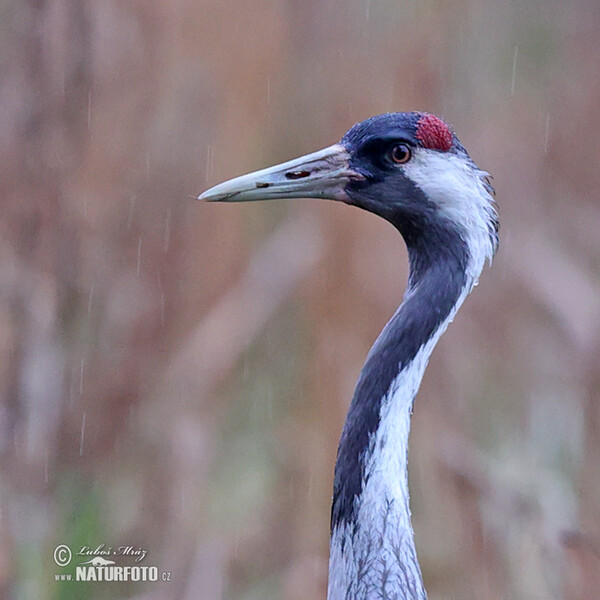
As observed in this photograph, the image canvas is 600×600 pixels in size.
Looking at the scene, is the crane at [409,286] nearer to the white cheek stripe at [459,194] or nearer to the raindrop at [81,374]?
the white cheek stripe at [459,194]

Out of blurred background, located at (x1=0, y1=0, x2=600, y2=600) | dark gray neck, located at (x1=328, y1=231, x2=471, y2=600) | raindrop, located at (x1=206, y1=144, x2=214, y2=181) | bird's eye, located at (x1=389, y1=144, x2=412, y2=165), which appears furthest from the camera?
raindrop, located at (x1=206, y1=144, x2=214, y2=181)

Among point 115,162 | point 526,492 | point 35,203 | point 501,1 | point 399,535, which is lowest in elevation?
point 399,535

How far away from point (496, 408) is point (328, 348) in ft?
→ 2.25

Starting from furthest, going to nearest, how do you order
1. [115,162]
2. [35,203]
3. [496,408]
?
[496,408], [115,162], [35,203]

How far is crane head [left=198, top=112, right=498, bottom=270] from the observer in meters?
1.88

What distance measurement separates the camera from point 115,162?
3.23 metres

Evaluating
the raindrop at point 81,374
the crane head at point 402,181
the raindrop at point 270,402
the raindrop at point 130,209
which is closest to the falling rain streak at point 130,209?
the raindrop at point 130,209

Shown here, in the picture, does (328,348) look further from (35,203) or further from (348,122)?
(35,203)

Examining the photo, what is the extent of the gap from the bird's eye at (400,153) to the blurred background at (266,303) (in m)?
1.30

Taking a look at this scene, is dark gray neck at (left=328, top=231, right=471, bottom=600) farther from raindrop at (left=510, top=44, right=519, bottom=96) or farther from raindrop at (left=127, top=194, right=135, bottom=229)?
raindrop at (left=510, top=44, right=519, bottom=96)

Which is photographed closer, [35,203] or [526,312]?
[35,203]

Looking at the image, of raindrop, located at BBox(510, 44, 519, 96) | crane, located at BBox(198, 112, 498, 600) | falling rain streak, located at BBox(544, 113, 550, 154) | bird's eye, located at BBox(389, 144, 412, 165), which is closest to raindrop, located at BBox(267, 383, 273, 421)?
falling rain streak, located at BBox(544, 113, 550, 154)

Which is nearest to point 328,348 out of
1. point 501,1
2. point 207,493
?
point 207,493

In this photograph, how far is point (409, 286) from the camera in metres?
1.93
